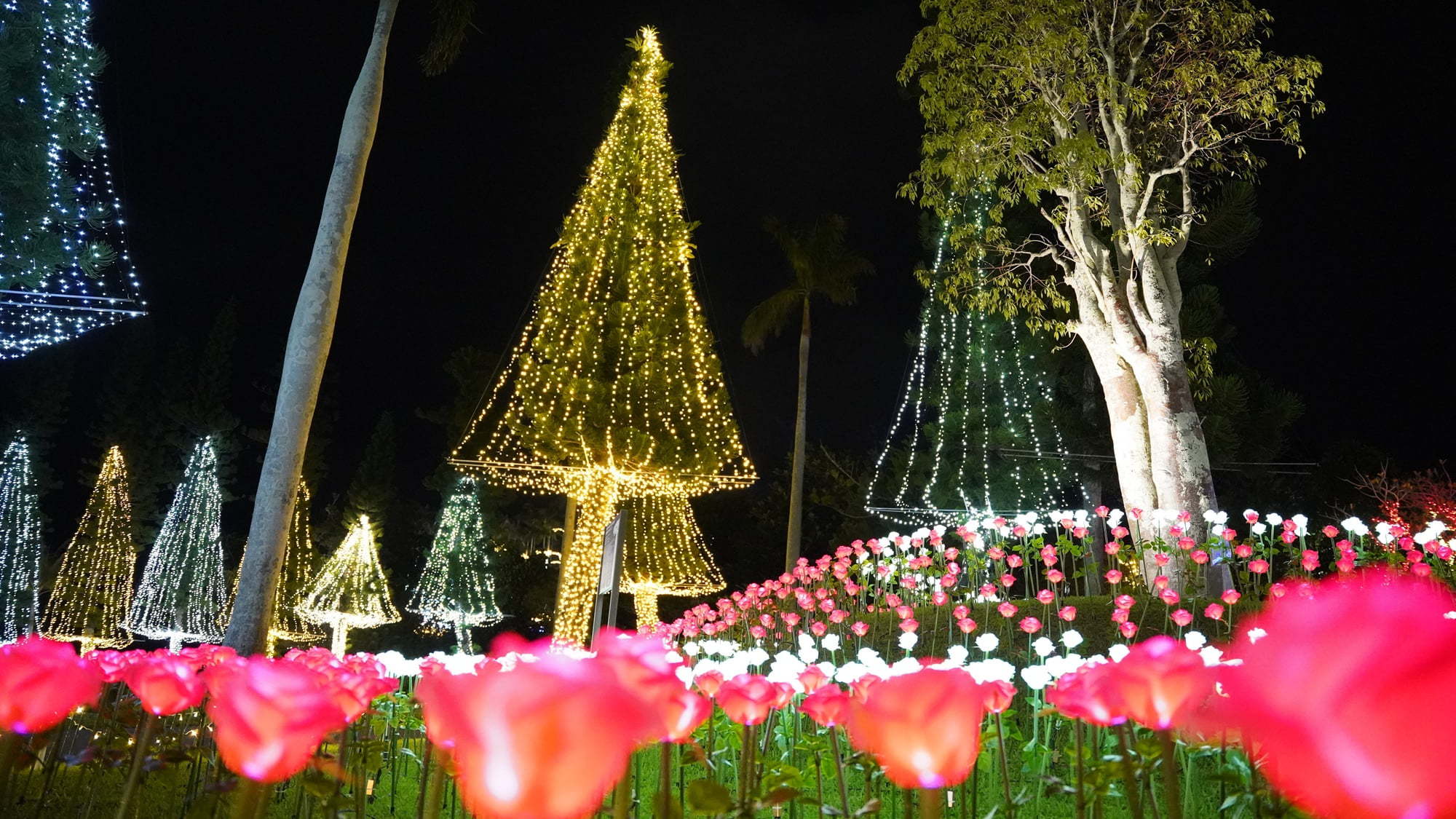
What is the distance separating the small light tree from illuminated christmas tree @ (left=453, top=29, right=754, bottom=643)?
4.09 m

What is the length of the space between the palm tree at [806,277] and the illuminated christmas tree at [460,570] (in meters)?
9.89

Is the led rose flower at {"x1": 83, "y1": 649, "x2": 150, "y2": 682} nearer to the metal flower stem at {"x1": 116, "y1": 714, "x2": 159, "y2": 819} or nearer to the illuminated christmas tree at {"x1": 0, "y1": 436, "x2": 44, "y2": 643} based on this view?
the metal flower stem at {"x1": 116, "y1": 714, "x2": 159, "y2": 819}

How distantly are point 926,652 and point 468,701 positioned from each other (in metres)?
8.58

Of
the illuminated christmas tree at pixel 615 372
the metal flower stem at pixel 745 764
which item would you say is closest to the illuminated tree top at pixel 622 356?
the illuminated christmas tree at pixel 615 372

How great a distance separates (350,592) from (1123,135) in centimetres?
2077

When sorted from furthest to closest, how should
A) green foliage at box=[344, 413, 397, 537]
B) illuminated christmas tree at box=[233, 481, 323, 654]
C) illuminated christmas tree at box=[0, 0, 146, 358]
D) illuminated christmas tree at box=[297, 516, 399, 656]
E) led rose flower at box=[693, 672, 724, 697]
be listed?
green foliage at box=[344, 413, 397, 537], illuminated christmas tree at box=[233, 481, 323, 654], illuminated christmas tree at box=[297, 516, 399, 656], illuminated christmas tree at box=[0, 0, 146, 358], led rose flower at box=[693, 672, 724, 697]

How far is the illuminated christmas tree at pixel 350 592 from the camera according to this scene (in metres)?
23.9

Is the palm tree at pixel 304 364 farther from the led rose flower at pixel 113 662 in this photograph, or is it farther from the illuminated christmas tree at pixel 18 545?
the illuminated christmas tree at pixel 18 545

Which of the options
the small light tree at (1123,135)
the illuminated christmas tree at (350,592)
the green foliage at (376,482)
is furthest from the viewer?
the green foliage at (376,482)

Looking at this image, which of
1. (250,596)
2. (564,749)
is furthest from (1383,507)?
(564,749)

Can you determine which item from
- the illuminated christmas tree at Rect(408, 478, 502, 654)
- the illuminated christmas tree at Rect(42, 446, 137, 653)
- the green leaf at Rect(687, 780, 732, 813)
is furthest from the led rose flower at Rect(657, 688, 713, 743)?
the illuminated christmas tree at Rect(42, 446, 137, 653)

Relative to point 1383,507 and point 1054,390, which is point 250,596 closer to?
point 1383,507

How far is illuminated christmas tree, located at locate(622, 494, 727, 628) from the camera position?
2452 centimetres

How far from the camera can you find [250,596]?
7.06m
